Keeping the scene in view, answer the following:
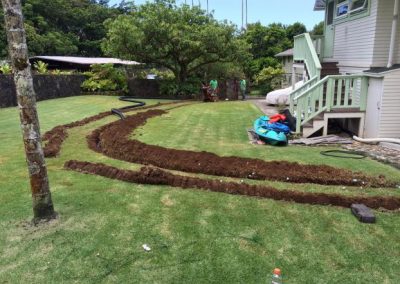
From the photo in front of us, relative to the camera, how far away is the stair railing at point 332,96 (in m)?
8.39

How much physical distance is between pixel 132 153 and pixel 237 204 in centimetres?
298

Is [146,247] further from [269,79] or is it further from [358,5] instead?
[269,79]

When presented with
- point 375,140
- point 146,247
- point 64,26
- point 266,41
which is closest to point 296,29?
point 266,41

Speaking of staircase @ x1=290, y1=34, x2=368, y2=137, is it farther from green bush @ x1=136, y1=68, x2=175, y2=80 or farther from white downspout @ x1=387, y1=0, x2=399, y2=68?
green bush @ x1=136, y1=68, x2=175, y2=80

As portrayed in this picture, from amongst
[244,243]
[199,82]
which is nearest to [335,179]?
[244,243]

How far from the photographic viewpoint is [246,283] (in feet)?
9.67

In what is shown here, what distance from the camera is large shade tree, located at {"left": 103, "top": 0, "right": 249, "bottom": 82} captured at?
18.5m

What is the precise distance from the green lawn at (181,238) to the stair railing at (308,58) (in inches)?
166

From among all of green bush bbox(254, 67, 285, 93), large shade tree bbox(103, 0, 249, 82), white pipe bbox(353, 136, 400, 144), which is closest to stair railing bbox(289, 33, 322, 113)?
white pipe bbox(353, 136, 400, 144)

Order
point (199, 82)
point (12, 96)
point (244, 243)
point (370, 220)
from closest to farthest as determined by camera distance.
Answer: point (244, 243)
point (370, 220)
point (12, 96)
point (199, 82)

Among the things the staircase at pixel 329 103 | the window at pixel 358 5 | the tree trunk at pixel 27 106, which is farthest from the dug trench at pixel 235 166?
the window at pixel 358 5

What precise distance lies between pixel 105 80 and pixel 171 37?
6356 mm

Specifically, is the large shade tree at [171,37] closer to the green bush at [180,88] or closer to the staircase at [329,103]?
the green bush at [180,88]

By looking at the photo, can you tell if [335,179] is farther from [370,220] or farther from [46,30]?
[46,30]
